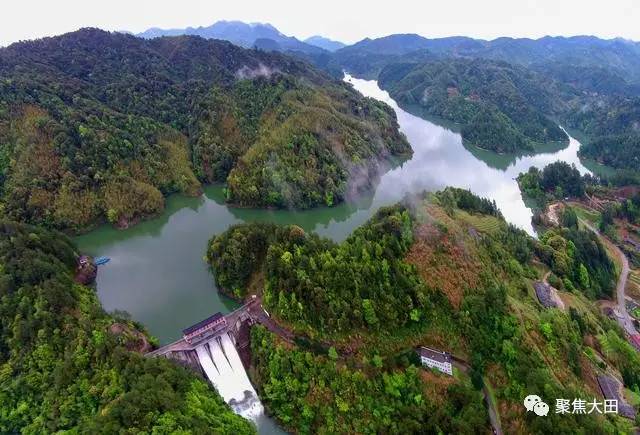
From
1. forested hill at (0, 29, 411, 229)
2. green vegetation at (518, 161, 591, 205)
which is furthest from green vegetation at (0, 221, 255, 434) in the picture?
green vegetation at (518, 161, 591, 205)

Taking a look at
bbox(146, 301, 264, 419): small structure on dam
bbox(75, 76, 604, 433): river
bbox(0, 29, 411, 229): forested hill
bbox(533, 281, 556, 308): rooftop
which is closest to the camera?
bbox(146, 301, 264, 419): small structure on dam

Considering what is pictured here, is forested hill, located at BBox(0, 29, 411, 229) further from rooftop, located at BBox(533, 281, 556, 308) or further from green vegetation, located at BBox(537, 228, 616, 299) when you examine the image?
rooftop, located at BBox(533, 281, 556, 308)

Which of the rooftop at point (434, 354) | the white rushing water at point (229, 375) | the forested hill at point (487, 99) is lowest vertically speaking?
the white rushing water at point (229, 375)

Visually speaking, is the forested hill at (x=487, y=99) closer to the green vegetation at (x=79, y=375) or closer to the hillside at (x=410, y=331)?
the hillside at (x=410, y=331)

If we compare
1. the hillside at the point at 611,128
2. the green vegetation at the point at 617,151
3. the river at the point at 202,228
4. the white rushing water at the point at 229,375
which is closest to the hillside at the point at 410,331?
the white rushing water at the point at 229,375

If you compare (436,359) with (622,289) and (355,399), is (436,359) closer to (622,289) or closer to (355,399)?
(355,399)

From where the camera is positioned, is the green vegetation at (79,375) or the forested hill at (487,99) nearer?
the green vegetation at (79,375)

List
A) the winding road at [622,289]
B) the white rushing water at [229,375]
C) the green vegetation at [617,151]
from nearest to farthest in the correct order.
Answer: the white rushing water at [229,375] < the winding road at [622,289] < the green vegetation at [617,151]

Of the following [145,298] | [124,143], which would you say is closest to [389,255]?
[145,298]

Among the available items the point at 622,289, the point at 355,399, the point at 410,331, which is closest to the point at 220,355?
the point at 355,399
